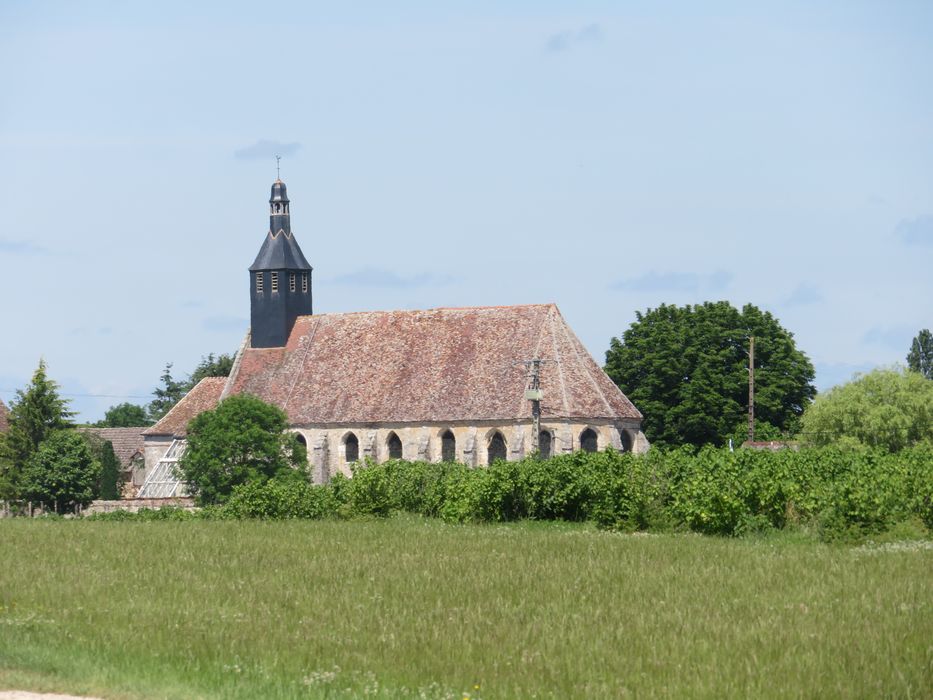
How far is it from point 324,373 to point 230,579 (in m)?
52.9

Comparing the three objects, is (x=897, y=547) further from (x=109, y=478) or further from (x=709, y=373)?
(x=109, y=478)

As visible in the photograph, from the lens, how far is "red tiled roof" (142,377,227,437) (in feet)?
261

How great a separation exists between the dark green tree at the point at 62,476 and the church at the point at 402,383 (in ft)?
28.9

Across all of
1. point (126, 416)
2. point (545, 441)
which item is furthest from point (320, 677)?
point (126, 416)

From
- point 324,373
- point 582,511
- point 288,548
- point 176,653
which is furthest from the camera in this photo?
point 324,373

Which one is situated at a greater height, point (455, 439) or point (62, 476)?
point (455, 439)

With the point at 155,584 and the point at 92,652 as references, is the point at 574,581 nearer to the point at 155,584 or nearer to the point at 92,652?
the point at 155,584

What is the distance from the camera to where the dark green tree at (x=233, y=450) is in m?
64.8

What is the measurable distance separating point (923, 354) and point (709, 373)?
7095 centimetres

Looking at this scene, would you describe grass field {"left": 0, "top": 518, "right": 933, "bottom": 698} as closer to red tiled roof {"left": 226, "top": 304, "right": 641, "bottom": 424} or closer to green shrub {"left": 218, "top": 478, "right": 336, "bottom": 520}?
green shrub {"left": 218, "top": 478, "right": 336, "bottom": 520}

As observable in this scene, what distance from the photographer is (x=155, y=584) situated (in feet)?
77.8

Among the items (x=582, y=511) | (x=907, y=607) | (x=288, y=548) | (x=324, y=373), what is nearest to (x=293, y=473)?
(x=324, y=373)

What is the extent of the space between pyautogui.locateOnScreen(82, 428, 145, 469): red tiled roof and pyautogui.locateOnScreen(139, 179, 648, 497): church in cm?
2157

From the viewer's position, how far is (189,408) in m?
81.2
